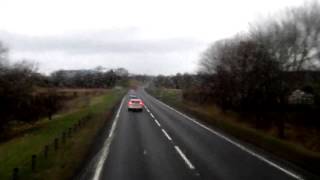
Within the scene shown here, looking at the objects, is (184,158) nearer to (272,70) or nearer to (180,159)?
(180,159)

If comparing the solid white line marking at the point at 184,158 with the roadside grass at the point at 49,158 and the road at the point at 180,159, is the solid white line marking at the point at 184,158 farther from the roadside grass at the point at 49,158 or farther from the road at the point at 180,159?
the roadside grass at the point at 49,158

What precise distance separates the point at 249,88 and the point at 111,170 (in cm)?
3091

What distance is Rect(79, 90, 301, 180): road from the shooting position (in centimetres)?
1588

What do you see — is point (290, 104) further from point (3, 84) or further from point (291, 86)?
point (3, 84)

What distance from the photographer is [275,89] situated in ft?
137

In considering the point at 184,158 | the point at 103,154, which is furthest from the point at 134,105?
the point at 184,158

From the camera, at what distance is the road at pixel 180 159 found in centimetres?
1588

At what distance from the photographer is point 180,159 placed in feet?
64.5

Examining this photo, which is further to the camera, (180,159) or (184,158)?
(184,158)

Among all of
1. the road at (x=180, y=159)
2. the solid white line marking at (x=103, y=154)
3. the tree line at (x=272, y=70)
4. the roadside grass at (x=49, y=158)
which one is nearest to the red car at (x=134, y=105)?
the tree line at (x=272, y=70)

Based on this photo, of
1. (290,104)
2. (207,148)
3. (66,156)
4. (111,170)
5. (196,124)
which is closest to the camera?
(111,170)

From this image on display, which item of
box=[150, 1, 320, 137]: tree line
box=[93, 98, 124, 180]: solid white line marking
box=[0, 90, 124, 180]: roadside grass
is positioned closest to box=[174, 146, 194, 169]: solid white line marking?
box=[93, 98, 124, 180]: solid white line marking

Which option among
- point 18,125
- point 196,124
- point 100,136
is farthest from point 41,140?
point 18,125

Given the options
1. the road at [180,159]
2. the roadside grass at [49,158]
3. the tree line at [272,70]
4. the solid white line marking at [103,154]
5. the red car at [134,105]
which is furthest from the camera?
the red car at [134,105]
